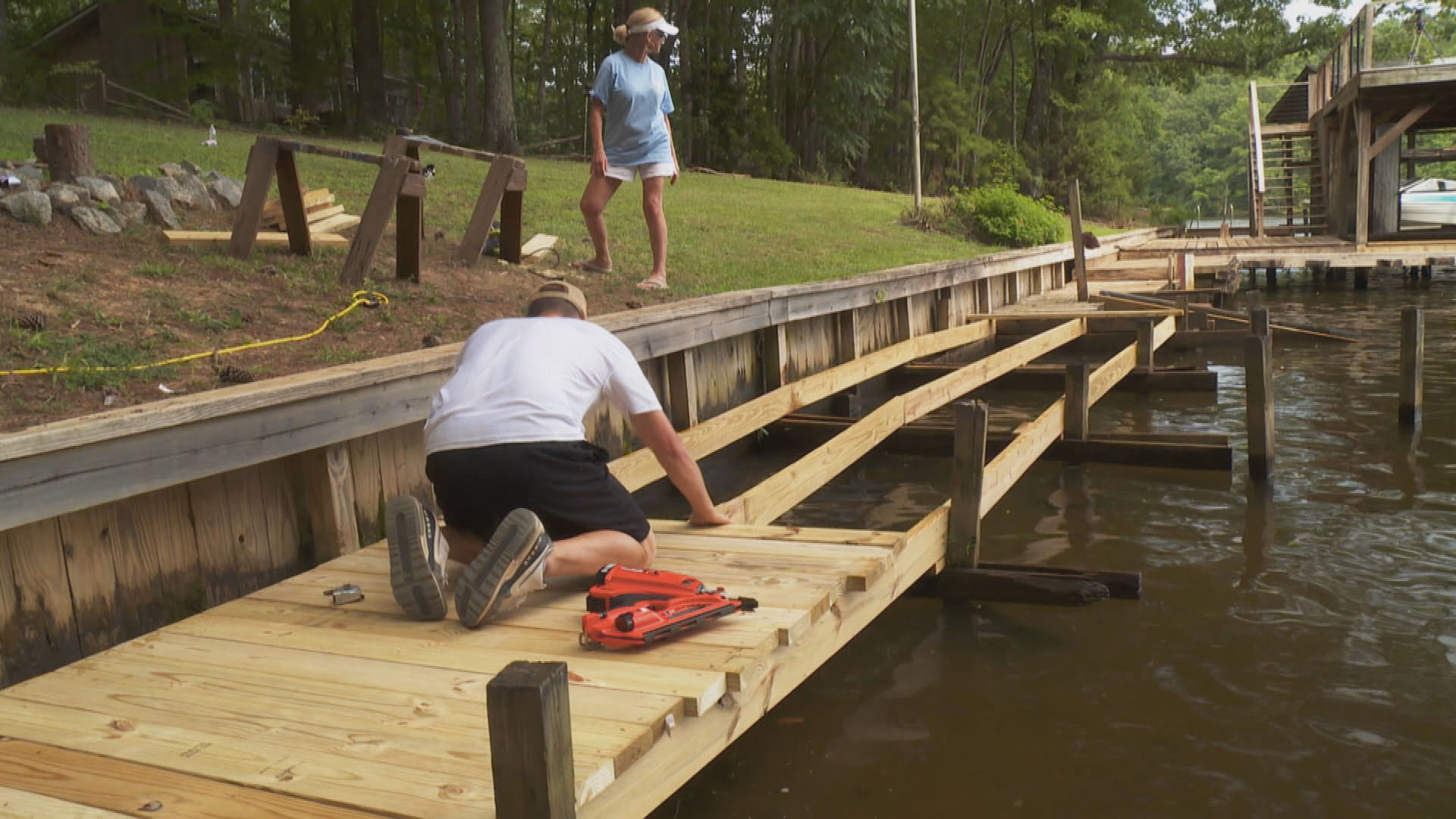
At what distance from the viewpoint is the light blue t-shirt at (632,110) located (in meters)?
8.24

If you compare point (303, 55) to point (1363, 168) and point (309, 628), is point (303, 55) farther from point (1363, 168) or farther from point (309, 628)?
point (309, 628)

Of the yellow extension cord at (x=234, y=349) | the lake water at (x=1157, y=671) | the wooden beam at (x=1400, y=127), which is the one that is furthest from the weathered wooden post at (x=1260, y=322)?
the wooden beam at (x=1400, y=127)

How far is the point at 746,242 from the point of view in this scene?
12750mm

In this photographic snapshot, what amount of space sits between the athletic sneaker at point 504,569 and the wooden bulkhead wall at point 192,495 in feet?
3.92

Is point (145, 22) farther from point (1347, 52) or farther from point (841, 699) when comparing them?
point (841, 699)

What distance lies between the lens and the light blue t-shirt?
824cm

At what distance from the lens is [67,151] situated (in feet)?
25.6

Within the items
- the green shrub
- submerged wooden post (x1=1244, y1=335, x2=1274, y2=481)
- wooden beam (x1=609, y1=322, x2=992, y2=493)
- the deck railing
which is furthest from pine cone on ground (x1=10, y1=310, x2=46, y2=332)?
the deck railing

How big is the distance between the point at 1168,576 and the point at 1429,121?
2323 centimetres

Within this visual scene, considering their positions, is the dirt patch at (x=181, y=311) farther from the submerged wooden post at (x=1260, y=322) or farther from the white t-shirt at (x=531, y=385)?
the submerged wooden post at (x=1260, y=322)

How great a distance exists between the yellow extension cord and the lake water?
9.00ft

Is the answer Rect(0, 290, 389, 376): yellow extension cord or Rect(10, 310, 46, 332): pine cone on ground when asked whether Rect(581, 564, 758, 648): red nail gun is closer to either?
Rect(0, 290, 389, 376): yellow extension cord

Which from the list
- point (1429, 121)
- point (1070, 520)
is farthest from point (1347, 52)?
point (1070, 520)

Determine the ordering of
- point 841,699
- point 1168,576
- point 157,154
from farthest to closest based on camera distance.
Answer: point 157,154
point 1168,576
point 841,699
